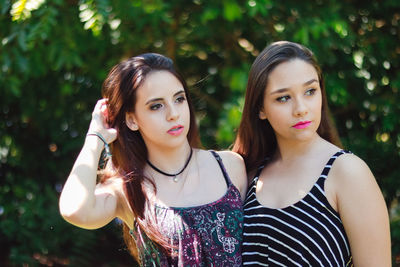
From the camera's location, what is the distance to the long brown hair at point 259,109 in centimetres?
245

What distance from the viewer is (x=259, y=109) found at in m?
2.61

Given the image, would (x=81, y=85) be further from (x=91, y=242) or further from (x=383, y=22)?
(x=383, y=22)

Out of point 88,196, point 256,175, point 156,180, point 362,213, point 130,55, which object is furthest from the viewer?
point 130,55

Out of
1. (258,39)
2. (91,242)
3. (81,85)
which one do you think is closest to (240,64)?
(258,39)

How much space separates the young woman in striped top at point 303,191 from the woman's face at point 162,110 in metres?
0.36

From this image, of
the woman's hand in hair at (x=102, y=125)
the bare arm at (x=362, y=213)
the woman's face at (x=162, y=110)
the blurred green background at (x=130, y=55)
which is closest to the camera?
the bare arm at (x=362, y=213)

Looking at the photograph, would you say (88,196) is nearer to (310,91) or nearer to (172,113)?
(172,113)

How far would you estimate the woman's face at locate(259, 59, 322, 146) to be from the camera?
2.35 metres

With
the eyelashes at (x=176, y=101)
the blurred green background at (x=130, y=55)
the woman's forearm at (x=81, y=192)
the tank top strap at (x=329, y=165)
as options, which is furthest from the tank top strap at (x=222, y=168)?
the blurred green background at (x=130, y=55)

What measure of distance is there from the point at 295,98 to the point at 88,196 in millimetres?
974

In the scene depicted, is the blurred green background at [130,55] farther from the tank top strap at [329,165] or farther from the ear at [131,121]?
the tank top strap at [329,165]

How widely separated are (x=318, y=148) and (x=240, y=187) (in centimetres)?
42

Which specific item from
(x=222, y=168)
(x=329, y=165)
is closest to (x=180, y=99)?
(x=222, y=168)

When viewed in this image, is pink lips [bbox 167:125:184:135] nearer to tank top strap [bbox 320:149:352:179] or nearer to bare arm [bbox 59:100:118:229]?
bare arm [bbox 59:100:118:229]
